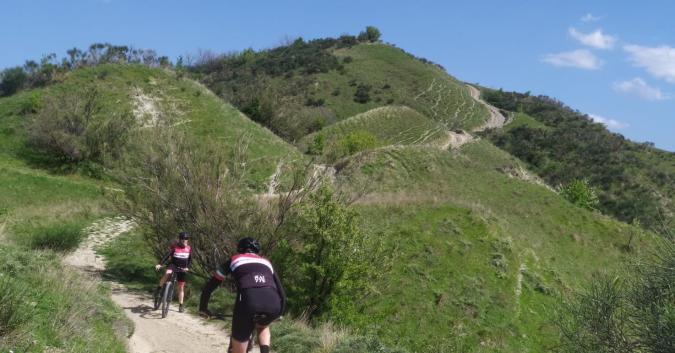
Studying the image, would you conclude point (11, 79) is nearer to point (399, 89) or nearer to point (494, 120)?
point (399, 89)

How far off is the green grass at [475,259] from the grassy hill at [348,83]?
36048mm

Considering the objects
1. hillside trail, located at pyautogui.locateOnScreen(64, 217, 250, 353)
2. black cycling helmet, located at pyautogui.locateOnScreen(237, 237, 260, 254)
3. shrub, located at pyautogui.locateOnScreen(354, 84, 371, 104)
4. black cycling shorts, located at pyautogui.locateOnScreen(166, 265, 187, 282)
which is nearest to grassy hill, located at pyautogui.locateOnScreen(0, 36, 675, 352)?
hillside trail, located at pyautogui.locateOnScreen(64, 217, 250, 353)

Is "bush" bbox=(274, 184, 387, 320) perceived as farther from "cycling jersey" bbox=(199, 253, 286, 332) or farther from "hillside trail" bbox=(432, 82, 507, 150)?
"hillside trail" bbox=(432, 82, 507, 150)

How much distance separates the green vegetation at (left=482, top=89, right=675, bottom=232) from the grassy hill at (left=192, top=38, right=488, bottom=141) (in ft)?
38.0

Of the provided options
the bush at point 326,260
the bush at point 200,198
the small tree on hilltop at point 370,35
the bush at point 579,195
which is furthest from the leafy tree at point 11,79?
the small tree on hilltop at point 370,35

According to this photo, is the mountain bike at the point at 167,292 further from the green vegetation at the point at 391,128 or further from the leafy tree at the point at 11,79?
the leafy tree at the point at 11,79

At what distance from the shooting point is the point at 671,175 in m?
72.2

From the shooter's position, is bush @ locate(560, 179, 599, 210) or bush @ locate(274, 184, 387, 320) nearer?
bush @ locate(274, 184, 387, 320)

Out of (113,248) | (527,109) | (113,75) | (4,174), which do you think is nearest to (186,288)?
(113,248)

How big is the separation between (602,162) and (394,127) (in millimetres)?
27509

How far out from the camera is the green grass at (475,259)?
56.3ft

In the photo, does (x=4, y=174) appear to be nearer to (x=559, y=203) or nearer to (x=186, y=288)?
(x=186, y=288)

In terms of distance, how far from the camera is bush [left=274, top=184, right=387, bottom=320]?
13.8 m

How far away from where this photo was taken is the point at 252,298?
239 inches
